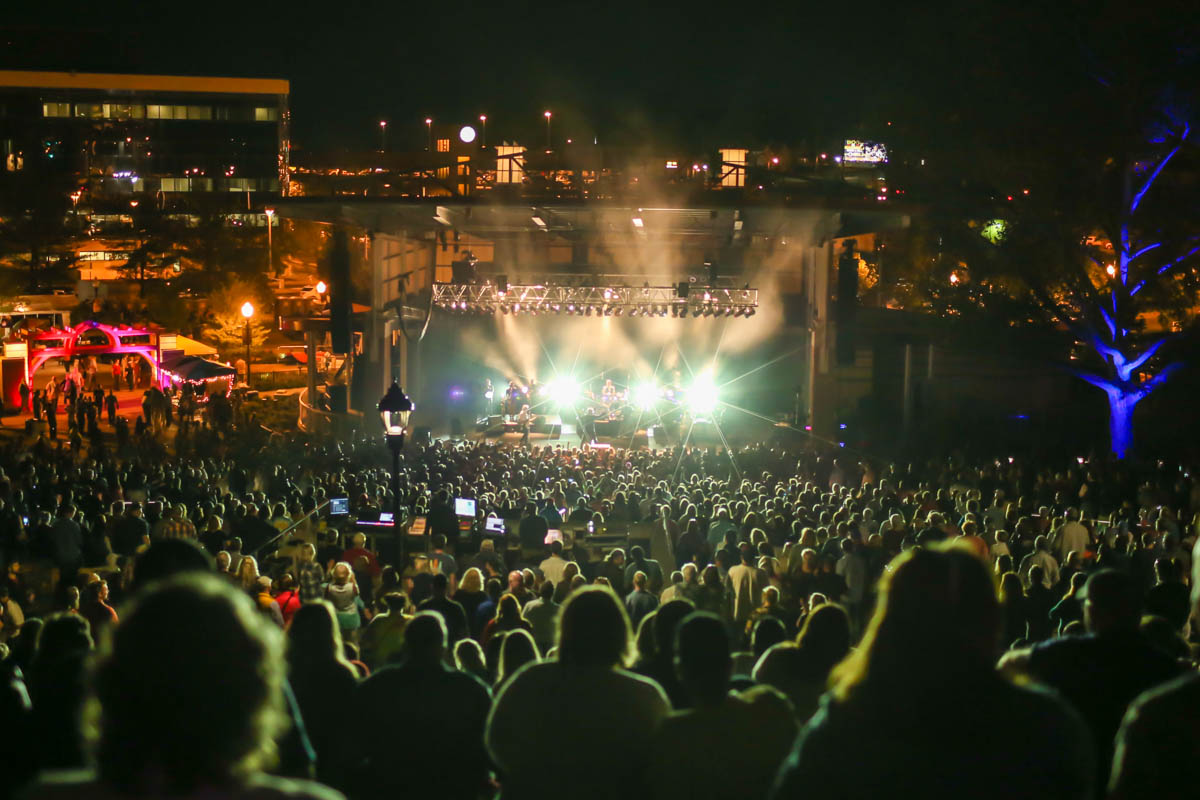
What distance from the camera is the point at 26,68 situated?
67312 mm

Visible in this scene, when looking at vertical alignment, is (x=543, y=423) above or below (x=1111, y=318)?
below

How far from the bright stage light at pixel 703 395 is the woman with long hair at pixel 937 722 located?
26.8 metres

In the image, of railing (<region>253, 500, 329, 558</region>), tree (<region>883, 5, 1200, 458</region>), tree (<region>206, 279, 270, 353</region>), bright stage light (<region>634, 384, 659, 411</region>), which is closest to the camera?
railing (<region>253, 500, 329, 558</region>)

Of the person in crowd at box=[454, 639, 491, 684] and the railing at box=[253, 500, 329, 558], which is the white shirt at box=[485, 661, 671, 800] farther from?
the railing at box=[253, 500, 329, 558]

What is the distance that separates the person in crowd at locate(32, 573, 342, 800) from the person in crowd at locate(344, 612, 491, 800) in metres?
1.47

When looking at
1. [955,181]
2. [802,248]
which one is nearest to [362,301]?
[802,248]

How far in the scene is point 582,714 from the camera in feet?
8.80

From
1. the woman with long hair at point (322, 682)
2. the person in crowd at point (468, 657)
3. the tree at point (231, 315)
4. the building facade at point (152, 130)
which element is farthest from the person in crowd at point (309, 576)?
the building facade at point (152, 130)

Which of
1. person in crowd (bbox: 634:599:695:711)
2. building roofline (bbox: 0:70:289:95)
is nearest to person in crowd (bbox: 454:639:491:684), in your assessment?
person in crowd (bbox: 634:599:695:711)

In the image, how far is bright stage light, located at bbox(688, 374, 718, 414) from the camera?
97.2ft

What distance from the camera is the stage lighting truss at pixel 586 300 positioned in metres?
24.7

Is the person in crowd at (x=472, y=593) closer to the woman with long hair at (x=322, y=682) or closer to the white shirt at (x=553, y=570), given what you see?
the white shirt at (x=553, y=570)

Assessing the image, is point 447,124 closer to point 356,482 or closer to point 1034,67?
point 1034,67

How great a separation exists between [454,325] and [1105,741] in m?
28.8
